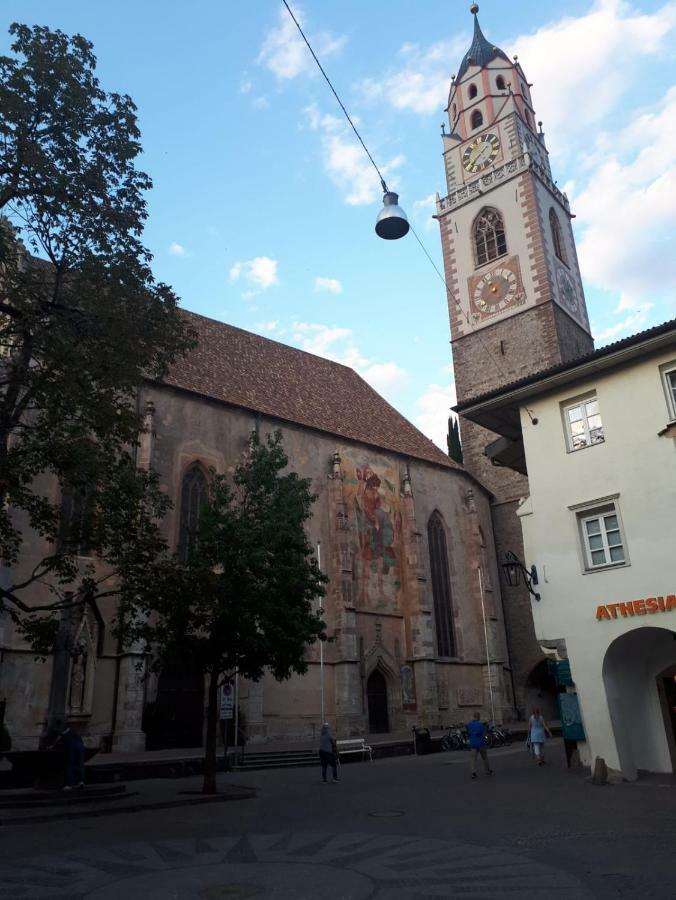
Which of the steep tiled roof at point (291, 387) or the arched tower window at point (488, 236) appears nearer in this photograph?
the steep tiled roof at point (291, 387)

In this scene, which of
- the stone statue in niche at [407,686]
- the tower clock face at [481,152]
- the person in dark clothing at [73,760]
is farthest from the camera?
the tower clock face at [481,152]

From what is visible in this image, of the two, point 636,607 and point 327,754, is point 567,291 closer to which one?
point 636,607

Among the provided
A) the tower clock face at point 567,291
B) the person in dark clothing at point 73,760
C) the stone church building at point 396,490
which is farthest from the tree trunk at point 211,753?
the tower clock face at point 567,291

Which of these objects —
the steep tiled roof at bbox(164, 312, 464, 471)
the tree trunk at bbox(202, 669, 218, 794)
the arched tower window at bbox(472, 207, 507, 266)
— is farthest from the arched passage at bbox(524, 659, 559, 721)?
the tree trunk at bbox(202, 669, 218, 794)

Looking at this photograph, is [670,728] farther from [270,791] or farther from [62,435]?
[62,435]

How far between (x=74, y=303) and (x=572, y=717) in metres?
11.4

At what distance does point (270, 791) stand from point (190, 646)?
3.26m

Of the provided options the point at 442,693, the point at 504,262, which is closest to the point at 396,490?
the point at 442,693

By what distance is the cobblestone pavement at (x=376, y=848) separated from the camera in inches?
247

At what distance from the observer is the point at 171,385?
25281 millimetres

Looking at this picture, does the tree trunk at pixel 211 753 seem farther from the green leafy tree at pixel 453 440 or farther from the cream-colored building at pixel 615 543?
the green leafy tree at pixel 453 440

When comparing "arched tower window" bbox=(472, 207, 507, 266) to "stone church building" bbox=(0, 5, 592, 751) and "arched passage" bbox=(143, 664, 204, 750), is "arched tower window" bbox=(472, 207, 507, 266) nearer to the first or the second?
"stone church building" bbox=(0, 5, 592, 751)

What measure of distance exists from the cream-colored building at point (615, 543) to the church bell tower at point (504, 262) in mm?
19879

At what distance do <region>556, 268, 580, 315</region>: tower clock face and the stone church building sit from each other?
158 mm
